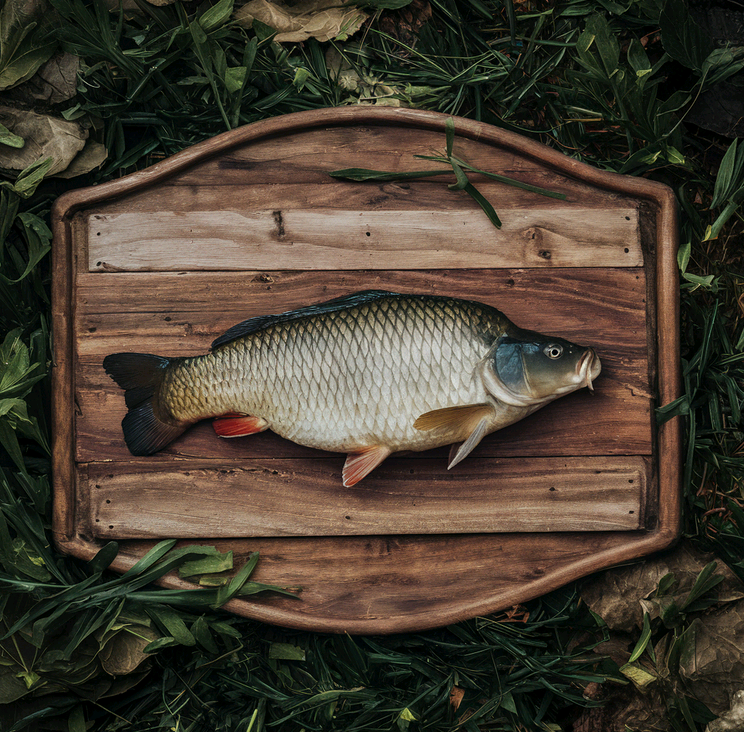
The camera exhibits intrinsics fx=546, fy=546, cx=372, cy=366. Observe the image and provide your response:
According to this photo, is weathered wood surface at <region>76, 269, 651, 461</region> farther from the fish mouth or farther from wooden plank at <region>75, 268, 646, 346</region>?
the fish mouth

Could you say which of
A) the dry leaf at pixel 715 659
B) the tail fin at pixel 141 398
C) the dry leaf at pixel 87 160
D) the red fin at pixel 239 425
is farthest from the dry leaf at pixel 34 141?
the dry leaf at pixel 715 659

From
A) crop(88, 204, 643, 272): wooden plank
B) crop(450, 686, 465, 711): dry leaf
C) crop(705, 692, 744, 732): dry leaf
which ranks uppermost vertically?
crop(88, 204, 643, 272): wooden plank

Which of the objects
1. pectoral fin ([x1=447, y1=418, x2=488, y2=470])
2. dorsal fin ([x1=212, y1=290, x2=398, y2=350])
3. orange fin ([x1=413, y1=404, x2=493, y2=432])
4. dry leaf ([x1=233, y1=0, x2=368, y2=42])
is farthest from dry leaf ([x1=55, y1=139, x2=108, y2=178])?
pectoral fin ([x1=447, y1=418, x2=488, y2=470])

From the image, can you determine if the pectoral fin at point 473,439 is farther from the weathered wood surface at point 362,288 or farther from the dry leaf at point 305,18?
the dry leaf at point 305,18

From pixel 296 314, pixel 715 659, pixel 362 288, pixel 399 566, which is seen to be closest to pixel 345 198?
pixel 362 288

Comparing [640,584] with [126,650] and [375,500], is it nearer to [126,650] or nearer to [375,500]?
[375,500]

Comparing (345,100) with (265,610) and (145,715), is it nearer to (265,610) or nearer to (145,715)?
(265,610)

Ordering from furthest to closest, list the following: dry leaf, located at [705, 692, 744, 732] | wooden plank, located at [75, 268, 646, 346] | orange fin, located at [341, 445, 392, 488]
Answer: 1. wooden plank, located at [75, 268, 646, 346]
2. orange fin, located at [341, 445, 392, 488]
3. dry leaf, located at [705, 692, 744, 732]
